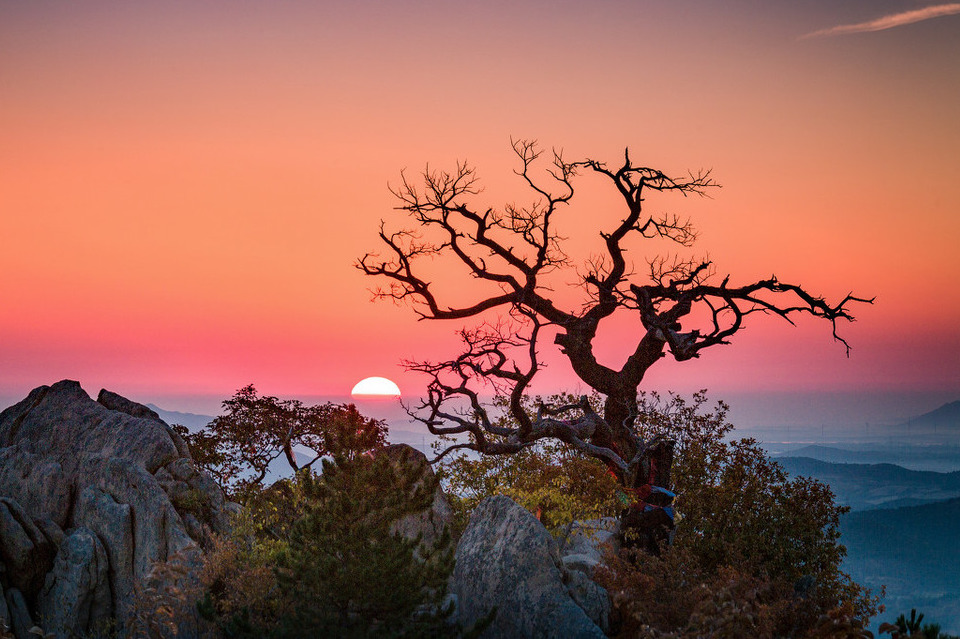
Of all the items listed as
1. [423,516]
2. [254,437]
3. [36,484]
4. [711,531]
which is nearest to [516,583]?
[423,516]

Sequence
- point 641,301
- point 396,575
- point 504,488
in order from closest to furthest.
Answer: point 396,575 → point 504,488 → point 641,301

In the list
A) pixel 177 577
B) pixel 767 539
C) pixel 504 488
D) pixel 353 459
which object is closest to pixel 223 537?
pixel 177 577

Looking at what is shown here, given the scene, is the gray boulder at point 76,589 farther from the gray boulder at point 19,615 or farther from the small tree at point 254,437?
the small tree at point 254,437

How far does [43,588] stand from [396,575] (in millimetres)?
11251

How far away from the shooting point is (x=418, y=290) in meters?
33.9

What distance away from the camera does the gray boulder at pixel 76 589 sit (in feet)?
71.0

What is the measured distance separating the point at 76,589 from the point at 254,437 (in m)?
13.3

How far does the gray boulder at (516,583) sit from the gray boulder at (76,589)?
941cm

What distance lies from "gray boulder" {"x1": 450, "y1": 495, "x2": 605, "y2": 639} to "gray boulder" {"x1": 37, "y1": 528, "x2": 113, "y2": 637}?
30.9ft

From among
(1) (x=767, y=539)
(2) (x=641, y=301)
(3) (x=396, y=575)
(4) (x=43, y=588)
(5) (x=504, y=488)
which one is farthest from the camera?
(2) (x=641, y=301)

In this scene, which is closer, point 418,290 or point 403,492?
point 403,492

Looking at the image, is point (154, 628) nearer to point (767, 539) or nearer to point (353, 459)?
point (353, 459)

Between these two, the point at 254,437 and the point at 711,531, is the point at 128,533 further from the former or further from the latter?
the point at 711,531

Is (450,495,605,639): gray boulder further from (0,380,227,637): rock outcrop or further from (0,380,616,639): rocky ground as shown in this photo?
(0,380,227,637): rock outcrop
